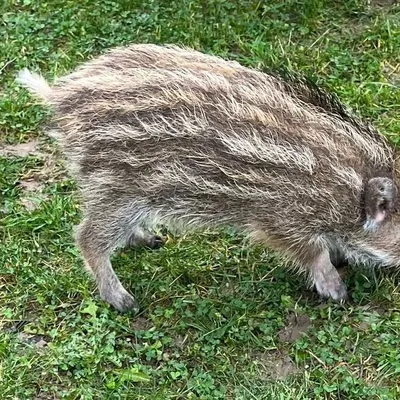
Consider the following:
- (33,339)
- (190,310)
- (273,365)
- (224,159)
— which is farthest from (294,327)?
(33,339)

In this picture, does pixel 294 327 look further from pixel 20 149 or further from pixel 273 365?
pixel 20 149

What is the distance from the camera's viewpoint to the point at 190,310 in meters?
4.04

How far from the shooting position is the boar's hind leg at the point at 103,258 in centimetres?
397

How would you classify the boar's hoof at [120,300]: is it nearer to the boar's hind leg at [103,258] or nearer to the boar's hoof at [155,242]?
the boar's hind leg at [103,258]

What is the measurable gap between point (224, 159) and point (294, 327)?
2.62 feet

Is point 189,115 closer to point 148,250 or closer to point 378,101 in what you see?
point 148,250

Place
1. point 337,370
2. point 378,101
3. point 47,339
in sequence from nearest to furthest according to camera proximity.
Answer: point 337,370 < point 47,339 < point 378,101

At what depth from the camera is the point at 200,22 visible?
5.54 meters

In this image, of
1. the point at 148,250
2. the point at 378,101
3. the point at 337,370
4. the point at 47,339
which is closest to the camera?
the point at 337,370

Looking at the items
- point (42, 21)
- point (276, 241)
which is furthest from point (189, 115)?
point (42, 21)

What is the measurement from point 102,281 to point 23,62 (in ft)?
6.34

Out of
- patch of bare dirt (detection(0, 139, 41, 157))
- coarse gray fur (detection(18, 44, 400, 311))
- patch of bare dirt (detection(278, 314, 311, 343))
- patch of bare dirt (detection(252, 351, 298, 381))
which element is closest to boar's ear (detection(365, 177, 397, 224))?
coarse gray fur (detection(18, 44, 400, 311))

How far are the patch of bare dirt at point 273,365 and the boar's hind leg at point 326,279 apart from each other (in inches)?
14.0

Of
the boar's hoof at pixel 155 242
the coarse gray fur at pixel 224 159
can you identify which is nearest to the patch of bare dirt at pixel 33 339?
the coarse gray fur at pixel 224 159
